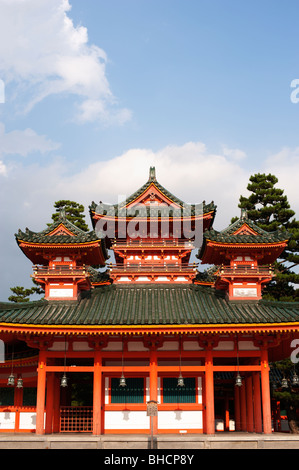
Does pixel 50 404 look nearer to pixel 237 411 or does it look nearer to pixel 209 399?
pixel 209 399

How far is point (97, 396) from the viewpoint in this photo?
23688 mm

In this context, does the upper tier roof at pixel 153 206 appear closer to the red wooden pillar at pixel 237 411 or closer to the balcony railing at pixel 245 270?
the balcony railing at pixel 245 270

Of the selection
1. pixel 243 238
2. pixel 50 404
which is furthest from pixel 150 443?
pixel 243 238

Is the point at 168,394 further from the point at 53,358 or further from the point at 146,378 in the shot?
the point at 53,358

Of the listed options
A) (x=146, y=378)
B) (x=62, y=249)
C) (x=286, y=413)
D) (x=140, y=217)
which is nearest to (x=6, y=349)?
(x=62, y=249)

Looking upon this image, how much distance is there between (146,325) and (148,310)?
92.9 inches

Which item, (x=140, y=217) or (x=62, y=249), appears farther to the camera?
(x=140, y=217)

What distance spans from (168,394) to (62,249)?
10161 mm

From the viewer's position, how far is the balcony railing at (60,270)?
2683 centimetres

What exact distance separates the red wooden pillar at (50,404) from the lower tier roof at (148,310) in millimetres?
3586

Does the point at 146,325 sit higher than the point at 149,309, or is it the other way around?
the point at 149,309

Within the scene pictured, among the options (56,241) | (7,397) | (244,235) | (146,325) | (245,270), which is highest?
(244,235)

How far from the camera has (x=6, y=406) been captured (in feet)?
89.6

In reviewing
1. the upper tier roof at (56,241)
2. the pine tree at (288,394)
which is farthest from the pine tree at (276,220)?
the upper tier roof at (56,241)
